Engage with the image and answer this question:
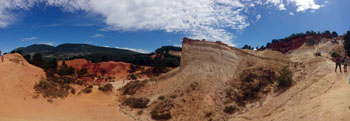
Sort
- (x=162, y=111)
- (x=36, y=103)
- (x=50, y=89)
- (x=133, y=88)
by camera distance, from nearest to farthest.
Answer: (x=36, y=103) < (x=162, y=111) < (x=50, y=89) < (x=133, y=88)

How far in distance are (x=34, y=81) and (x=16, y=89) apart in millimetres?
2292

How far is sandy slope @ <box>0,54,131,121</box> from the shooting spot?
10.1 meters

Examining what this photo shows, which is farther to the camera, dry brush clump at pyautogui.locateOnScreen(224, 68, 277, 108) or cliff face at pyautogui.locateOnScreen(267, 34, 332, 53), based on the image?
cliff face at pyautogui.locateOnScreen(267, 34, 332, 53)

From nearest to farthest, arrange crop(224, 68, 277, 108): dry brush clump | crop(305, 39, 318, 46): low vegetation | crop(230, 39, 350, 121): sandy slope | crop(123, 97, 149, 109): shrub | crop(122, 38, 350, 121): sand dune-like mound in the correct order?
crop(230, 39, 350, 121): sandy slope
crop(122, 38, 350, 121): sand dune-like mound
crop(224, 68, 277, 108): dry brush clump
crop(123, 97, 149, 109): shrub
crop(305, 39, 318, 46): low vegetation

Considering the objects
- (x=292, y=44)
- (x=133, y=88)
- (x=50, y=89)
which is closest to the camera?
(x=50, y=89)

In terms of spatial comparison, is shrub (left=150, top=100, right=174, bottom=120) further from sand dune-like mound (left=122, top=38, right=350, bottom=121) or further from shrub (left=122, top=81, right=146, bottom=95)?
shrub (left=122, top=81, right=146, bottom=95)

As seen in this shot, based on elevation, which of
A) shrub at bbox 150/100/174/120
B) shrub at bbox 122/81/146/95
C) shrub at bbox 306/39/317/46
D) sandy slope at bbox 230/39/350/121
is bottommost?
shrub at bbox 150/100/174/120

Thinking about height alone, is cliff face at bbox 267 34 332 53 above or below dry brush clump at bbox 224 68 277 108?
above

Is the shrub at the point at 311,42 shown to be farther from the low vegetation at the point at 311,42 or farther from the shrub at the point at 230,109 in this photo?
the shrub at the point at 230,109

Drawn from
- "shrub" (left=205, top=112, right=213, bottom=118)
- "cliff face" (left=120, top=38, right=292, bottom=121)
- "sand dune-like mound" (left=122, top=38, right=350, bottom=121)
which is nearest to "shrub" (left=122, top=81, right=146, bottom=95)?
"sand dune-like mound" (left=122, top=38, right=350, bottom=121)

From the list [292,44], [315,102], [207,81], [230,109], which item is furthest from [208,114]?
[292,44]

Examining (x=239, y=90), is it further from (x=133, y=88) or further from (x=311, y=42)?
(x=311, y=42)

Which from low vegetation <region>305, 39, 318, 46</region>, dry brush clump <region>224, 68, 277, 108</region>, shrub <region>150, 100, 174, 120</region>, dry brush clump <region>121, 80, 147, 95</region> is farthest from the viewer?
low vegetation <region>305, 39, 318, 46</region>

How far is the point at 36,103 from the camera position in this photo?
11953 mm
